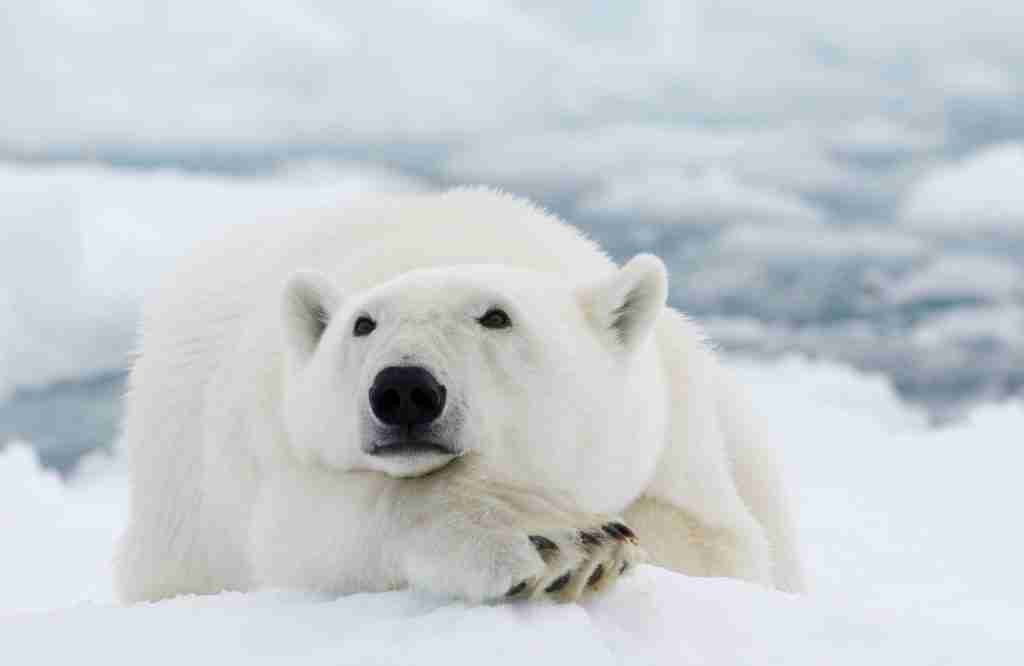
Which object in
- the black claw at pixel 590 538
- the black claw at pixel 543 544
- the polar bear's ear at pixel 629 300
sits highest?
the polar bear's ear at pixel 629 300

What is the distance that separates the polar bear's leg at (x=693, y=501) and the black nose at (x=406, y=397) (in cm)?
152

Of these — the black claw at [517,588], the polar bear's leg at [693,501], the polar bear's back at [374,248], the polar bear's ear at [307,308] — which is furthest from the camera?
the polar bear's back at [374,248]

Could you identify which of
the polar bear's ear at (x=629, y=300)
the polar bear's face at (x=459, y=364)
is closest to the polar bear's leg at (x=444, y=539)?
the polar bear's face at (x=459, y=364)

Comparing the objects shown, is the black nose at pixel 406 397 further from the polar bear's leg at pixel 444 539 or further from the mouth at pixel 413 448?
the polar bear's leg at pixel 444 539

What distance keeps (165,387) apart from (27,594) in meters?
6.53

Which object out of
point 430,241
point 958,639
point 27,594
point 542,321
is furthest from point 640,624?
point 27,594

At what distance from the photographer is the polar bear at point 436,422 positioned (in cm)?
488

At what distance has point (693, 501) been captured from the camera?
632 centimetres

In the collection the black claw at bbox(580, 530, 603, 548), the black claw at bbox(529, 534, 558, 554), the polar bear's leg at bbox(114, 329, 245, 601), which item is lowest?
the polar bear's leg at bbox(114, 329, 245, 601)

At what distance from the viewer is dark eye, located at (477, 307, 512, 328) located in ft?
17.6

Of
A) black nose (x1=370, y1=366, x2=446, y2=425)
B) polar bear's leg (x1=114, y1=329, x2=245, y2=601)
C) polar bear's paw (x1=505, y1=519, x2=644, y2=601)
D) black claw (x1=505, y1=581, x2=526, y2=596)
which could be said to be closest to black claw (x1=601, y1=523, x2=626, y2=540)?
polar bear's paw (x1=505, y1=519, x2=644, y2=601)

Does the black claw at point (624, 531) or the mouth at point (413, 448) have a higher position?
the mouth at point (413, 448)

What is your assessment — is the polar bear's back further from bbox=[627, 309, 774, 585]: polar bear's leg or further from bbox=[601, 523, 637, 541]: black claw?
bbox=[601, 523, 637, 541]: black claw

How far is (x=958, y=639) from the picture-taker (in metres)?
4.78
